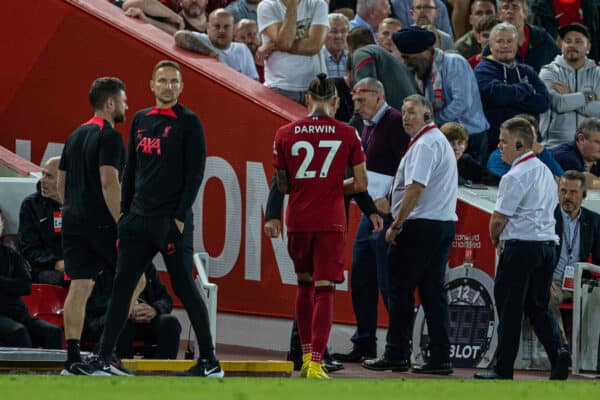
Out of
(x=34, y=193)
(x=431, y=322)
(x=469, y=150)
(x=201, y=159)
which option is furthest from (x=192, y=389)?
(x=469, y=150)

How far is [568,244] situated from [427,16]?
363 centimetres

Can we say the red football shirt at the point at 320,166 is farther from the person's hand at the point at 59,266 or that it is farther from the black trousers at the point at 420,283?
the person's hand at the point at 59,266

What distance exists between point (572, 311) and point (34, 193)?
4453 mm

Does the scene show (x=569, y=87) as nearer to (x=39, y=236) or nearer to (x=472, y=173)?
(x=472, y=173)

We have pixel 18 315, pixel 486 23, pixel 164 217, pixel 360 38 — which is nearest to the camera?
pixel 164 217

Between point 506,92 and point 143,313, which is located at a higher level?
point 506,92

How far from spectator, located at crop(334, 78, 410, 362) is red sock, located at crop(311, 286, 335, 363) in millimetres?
1496

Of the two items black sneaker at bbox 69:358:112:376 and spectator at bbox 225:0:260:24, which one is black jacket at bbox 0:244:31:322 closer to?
black sneaker at bbox 69:358:112:376

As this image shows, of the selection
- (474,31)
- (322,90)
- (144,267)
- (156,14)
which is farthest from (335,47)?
(144,267)

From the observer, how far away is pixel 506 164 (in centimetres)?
1227

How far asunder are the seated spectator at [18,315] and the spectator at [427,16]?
551 cm

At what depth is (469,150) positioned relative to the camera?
486 inches

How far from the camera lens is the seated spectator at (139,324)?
404 inches

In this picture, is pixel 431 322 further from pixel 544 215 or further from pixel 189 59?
pixel 189 59
